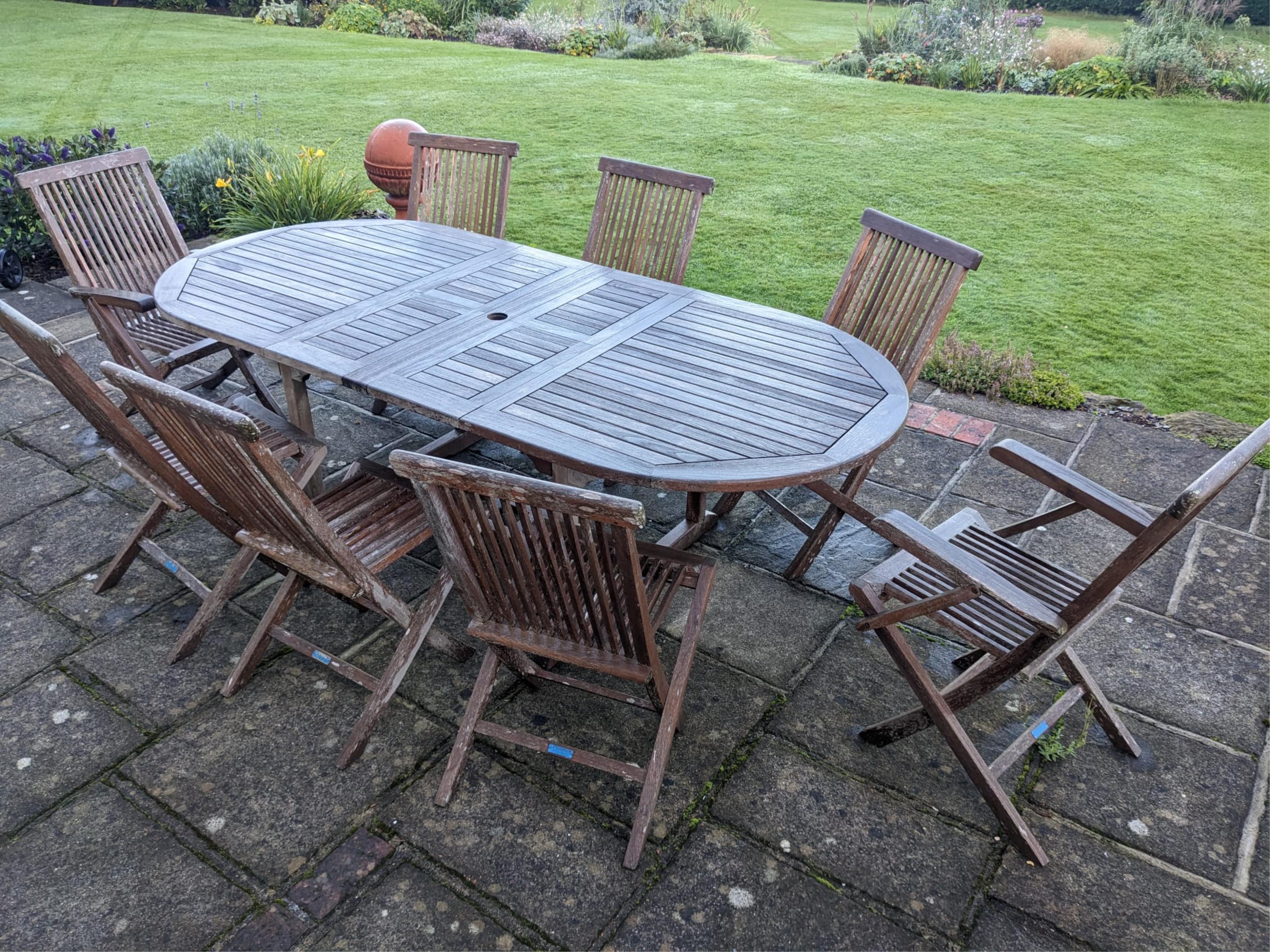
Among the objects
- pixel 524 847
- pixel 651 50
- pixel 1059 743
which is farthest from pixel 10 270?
pixel 651 50

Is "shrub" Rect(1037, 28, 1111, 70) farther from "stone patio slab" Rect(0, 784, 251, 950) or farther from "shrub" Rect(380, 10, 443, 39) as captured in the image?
"stone patio slab" Rect(0, 784, 251, 950)

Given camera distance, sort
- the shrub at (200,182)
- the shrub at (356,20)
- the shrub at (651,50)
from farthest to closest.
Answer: the shrub at (356,20) < the shrub at (651,50) < the shrub at (200,182)

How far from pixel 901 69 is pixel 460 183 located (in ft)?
31.6

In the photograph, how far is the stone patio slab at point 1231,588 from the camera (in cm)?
323

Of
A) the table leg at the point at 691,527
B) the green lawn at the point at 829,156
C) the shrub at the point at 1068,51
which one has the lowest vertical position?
the green lawn at the point at 829,156

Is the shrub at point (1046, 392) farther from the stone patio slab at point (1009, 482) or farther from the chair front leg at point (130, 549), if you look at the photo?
the chair front leg at point (130, 549)

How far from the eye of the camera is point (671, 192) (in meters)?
4.16

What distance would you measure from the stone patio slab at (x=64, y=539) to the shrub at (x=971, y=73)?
1164 centimetres

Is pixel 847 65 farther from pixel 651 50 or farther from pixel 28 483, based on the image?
pixel 28 483

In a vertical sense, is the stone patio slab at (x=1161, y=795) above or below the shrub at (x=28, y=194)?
below

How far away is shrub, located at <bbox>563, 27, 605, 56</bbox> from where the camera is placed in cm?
1391

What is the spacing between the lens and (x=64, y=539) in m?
3.54

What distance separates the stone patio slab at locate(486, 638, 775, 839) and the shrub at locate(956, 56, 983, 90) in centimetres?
1129

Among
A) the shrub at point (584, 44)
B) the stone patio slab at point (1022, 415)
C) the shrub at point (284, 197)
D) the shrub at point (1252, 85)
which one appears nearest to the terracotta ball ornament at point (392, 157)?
the shrub at point (284, 197)
